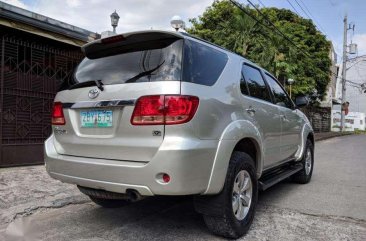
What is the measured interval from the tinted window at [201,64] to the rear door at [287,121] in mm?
1642

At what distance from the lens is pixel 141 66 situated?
11.0ft

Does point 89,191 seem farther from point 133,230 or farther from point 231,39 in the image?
point 231,39

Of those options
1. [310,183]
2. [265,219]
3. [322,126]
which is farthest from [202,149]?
[322,126]

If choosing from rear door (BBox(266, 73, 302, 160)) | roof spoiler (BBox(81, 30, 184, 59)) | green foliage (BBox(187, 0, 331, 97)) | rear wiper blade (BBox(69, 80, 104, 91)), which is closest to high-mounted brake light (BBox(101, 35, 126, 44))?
roof spoiler (BBox(81, 30, 184, 59))

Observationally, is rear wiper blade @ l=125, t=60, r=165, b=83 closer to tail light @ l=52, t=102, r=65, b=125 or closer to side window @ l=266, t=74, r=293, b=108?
tail light @ l=52, t=102, r=65, b=125

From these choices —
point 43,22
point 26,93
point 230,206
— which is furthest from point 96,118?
point 43,22

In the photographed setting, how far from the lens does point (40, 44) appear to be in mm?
7734

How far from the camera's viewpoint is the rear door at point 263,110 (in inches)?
163

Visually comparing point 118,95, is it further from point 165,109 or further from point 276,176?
point 276,176

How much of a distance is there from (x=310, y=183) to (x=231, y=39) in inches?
397

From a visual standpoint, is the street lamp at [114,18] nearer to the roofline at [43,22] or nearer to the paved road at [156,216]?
the roofline at [43,22]

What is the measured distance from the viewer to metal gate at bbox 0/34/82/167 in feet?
22.6

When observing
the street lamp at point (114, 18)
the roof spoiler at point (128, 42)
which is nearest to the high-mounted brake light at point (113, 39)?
the roof spoiler at point (128, 42)

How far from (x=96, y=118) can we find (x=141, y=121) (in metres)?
0.53
